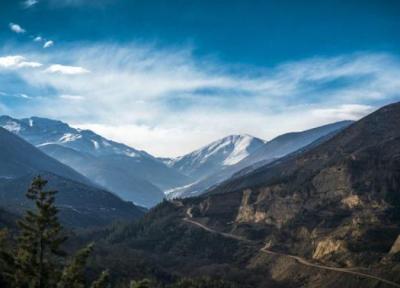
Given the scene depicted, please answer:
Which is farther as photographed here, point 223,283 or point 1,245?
point 223,283

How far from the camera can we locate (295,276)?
190125 millimetres

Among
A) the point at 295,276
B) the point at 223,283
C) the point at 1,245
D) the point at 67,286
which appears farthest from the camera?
the point at 295,276

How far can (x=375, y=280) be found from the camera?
6245 inches

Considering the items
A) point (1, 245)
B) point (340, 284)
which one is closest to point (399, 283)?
point (340, 284)

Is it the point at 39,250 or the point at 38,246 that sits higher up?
the point at 38,246

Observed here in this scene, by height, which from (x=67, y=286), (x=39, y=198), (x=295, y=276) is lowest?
(x=295, y=276)

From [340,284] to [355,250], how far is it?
32.0 m

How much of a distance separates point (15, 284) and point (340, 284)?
426 ft

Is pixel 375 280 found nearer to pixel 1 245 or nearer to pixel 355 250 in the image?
pixel 355 250

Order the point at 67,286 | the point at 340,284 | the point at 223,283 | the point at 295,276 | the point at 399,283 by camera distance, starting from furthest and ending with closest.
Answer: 1. the point at 295,276
2. the point at 223,283
3. the point at 340,284
4. the point at 399,283
5. the point at 67,286

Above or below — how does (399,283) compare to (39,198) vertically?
below

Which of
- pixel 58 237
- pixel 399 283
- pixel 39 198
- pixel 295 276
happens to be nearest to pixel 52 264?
pixel 58 237

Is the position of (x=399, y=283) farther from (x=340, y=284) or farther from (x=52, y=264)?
(x=52, y=264)

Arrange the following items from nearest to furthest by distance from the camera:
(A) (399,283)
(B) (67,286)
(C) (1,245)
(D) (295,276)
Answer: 1. (B) (67,286)
2. (C) (1,245)
3. (A) (399,283)
4. (D) (295,276)
